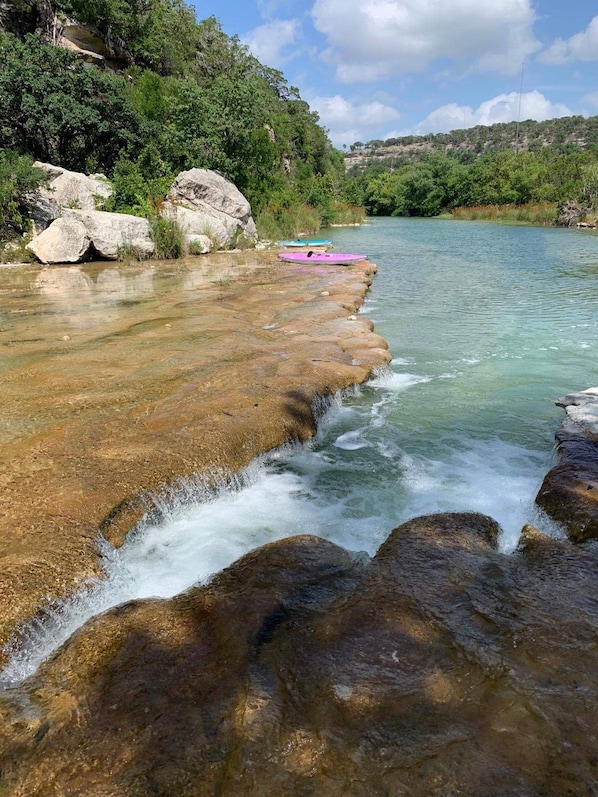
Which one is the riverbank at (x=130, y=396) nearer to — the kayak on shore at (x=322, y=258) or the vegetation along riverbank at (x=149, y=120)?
the kayak on shore at (x=322, y=258)

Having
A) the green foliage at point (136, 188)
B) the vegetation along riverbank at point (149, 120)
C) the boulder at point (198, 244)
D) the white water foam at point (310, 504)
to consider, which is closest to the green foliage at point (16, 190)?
the vegetation along riverbank at point (149, 120)

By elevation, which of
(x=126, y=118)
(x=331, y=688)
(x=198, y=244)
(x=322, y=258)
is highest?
(x=126, y=118)

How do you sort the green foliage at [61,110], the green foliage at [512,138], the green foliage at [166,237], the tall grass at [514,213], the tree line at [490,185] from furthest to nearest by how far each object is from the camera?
the green foliage at [512,138] → the tree line at [490,185] → the tall grass at [514,213] → the green foliage at [61,110] → the green foliage at [166,237]

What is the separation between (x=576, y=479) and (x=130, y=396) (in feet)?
14.4

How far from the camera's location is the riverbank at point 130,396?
3.65 metres

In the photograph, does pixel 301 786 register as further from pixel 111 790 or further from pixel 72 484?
pixel 72 484

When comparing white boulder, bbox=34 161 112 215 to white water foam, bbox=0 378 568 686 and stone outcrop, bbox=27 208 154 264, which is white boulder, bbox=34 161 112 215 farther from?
white water foam, bbox=0 378 568 686

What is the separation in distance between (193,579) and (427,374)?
549cm

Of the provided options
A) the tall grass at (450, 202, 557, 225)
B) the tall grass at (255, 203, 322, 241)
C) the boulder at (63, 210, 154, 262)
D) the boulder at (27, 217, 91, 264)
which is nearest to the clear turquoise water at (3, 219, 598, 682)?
the boulder at (63, 210, 154, 262)

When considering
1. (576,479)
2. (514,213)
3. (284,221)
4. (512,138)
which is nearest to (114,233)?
(284,221)

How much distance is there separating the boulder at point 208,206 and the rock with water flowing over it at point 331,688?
19038 mm

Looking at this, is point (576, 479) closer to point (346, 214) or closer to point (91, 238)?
point (91, 238)

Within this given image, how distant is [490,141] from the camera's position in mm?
143625

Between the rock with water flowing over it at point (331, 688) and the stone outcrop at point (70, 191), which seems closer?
the rock with water flowing over it at point (331, 688)
